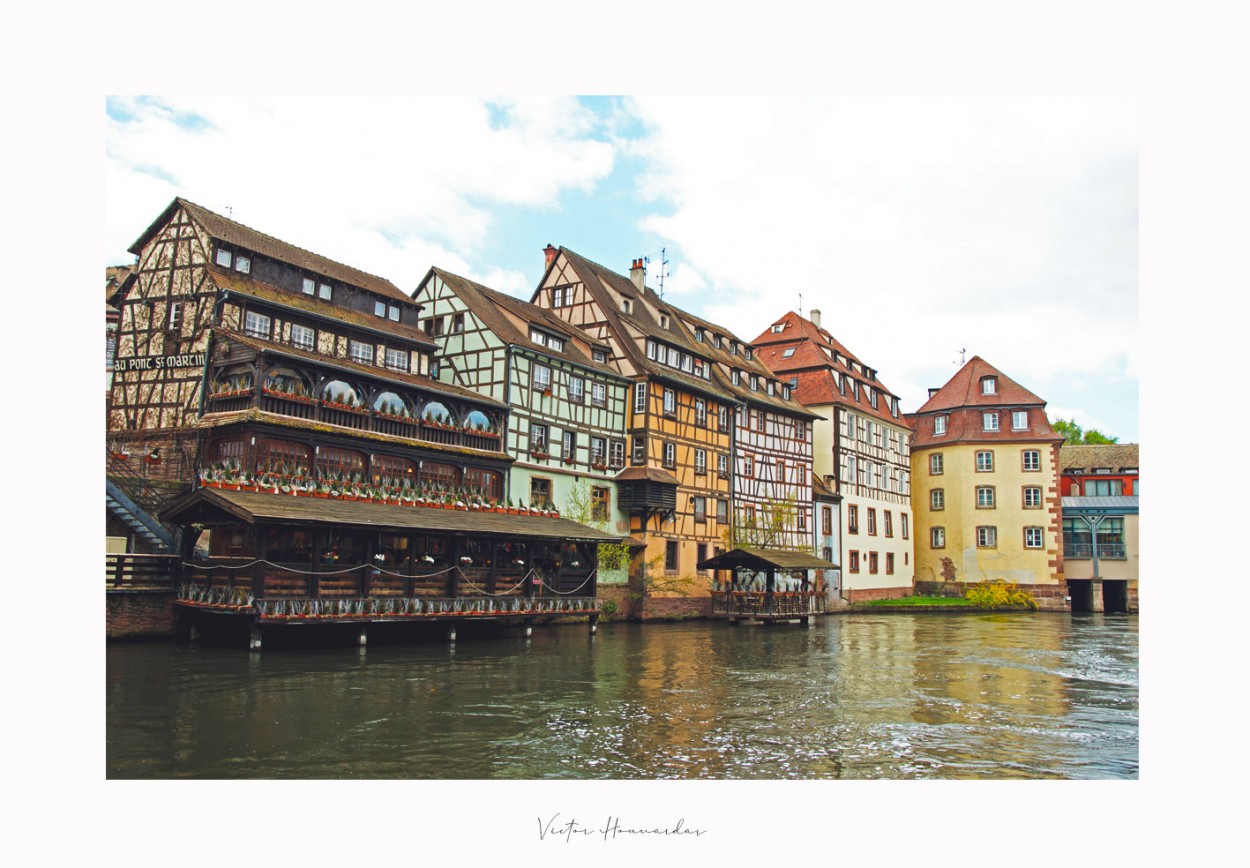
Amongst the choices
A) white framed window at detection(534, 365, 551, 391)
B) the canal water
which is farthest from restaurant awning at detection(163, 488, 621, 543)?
white framed window at detection(534, 365, 551, 391)

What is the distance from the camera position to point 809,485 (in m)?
45.3

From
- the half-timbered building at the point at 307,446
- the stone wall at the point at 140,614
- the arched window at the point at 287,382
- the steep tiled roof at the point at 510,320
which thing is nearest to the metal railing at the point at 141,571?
the stone wall at the point at 140,614

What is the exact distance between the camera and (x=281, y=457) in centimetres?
2452

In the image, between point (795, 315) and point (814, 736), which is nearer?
point (814, 736)

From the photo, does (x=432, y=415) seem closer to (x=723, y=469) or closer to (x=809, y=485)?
(x=723, y=469)

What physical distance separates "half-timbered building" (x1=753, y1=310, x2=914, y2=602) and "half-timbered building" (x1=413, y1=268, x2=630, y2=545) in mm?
14862

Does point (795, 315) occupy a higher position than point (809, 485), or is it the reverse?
point (795, 315)

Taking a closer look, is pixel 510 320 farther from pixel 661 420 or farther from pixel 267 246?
pixel 267 246

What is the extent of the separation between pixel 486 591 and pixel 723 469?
53.8ft

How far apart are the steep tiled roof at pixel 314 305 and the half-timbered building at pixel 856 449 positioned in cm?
2133

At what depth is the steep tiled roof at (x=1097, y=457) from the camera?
4997 cm

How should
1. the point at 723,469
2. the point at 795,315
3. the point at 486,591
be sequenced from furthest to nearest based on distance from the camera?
the point at 795,315
the point at 723,469
the point at 486,591

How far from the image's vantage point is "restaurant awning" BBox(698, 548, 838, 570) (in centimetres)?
3384
